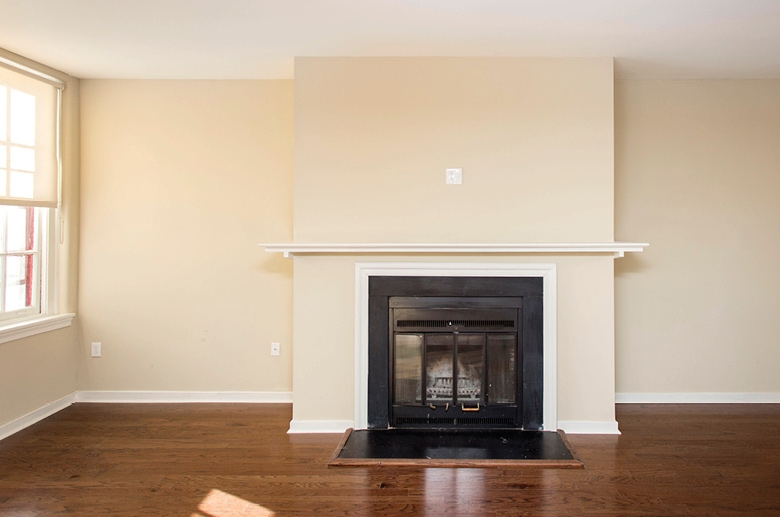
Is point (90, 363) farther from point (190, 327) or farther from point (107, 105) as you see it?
point (107, 105)

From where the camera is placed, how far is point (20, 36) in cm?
307

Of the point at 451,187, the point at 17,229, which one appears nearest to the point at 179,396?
the point at 17,229

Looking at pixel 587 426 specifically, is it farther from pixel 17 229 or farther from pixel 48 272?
pixel 17 229

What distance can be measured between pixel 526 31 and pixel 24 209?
319 centimetres

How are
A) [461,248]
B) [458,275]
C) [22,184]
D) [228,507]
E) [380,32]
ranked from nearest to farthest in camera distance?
[228,507] < [380,32] < [461,248] < [458,275] < [22,184]

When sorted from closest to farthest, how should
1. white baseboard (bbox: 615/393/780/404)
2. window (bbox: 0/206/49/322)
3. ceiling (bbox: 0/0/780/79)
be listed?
ceiling (bbox: 0/0/780/79) → window (bbox: 0/206/49/322) → white baseboard (bbox: 615/393/780/404)

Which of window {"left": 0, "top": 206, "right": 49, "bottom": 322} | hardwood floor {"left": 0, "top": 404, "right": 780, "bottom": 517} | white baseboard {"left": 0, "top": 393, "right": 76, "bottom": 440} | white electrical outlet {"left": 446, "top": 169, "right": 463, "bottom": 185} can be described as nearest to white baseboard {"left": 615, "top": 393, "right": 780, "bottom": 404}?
hardwood floor {"left": 0, "top": 404, "right": 780, "bottom": 517}

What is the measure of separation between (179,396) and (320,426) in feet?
3.96

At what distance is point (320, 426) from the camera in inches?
133

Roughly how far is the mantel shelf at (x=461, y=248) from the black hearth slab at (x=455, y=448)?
1048mm

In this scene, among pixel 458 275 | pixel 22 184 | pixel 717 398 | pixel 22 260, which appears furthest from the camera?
pixel 717 398

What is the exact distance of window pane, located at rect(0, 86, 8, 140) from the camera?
3348 mm

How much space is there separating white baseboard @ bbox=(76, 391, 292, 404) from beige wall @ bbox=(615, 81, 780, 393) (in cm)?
241

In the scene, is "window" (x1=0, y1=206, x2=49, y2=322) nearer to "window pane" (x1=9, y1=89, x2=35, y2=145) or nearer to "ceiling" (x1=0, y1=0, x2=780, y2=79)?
"window pane" (x1=9, y1=89, x2=35, y2=145)
